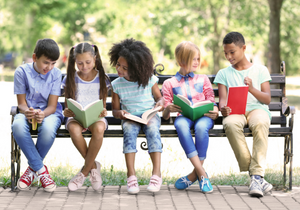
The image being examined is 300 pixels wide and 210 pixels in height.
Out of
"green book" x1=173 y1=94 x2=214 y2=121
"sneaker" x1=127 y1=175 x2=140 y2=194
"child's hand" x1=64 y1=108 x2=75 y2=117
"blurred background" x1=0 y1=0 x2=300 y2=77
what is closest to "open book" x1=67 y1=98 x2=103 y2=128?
"child's hand" x1=64 y1=108 x2=75 y2=117

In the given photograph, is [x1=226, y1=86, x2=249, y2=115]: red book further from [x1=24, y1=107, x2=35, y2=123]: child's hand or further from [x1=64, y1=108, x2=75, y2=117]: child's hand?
[x1=24, y1=107, x2=35, y2=123]: child's hand

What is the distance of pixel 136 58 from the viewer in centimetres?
392

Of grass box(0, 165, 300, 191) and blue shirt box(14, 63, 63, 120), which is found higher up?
blue shirt box(14, 63, 63, 120)

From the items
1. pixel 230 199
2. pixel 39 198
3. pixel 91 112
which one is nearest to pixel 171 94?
pixel 91 112

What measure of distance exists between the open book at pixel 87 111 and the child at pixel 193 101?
74cm

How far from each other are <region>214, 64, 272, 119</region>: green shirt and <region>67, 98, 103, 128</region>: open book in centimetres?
129

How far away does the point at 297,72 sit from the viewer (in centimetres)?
3072

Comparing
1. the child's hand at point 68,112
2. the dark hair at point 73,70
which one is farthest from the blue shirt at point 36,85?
the child's hand at point 68,112

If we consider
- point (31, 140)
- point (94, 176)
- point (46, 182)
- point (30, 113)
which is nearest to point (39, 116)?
point (30, 113)

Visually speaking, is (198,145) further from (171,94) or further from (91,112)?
(91,112)

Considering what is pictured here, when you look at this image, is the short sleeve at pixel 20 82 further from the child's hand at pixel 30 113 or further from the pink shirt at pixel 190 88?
the pink shirt at pixel 190 88

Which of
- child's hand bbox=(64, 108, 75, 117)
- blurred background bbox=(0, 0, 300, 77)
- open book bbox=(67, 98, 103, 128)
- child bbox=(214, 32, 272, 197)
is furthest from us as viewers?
blurred background bbox=(0, 0, 300, 77)

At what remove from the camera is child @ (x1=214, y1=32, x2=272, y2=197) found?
12.1ft

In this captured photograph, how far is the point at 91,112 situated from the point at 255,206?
161cm
